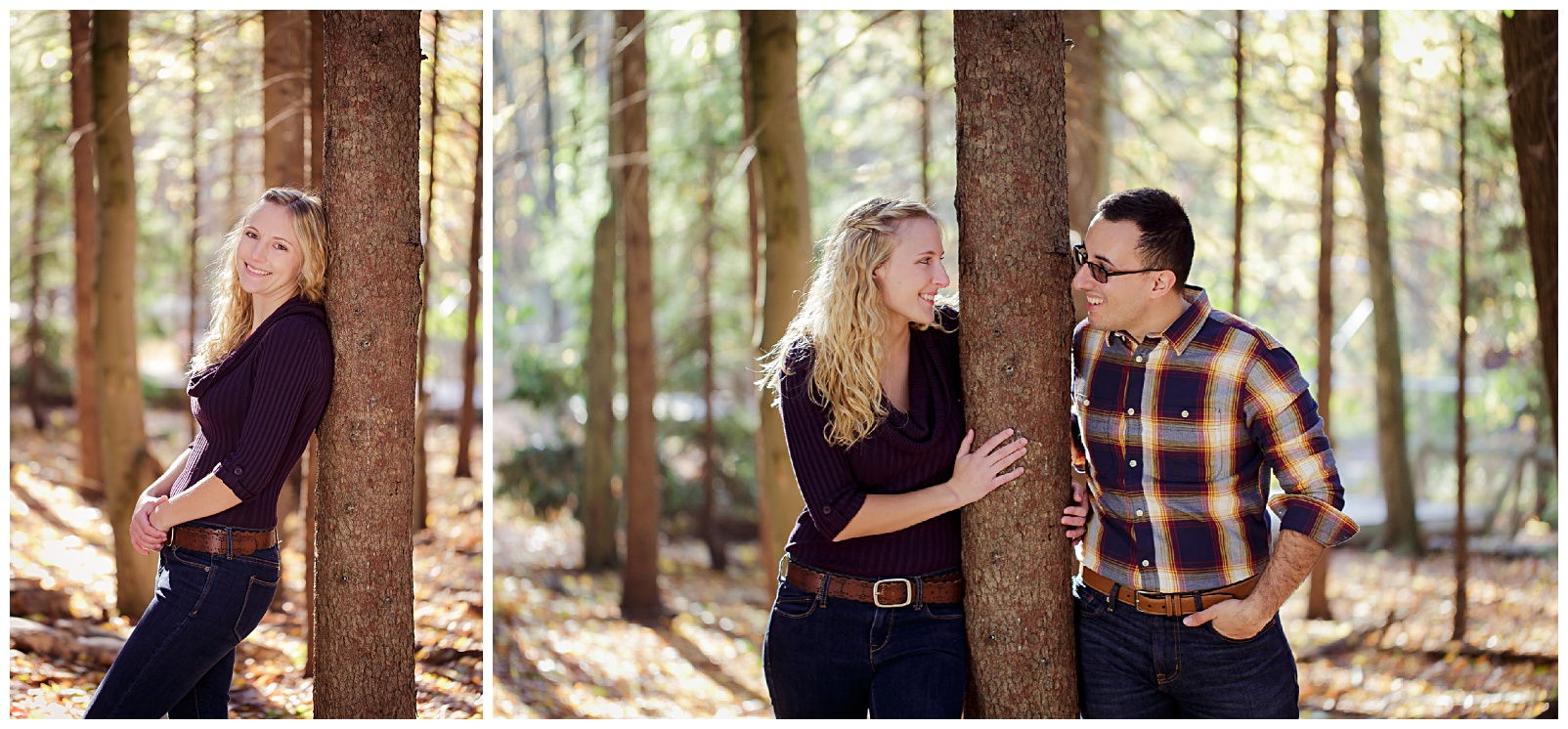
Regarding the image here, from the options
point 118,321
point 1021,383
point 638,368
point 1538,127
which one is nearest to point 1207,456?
point 1021,383

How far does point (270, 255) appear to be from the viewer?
342cm

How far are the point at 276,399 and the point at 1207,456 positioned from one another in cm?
266

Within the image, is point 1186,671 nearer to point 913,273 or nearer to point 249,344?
point 913,273

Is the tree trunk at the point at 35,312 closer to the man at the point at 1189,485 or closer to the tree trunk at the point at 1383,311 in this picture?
the man at the point at 1189,485

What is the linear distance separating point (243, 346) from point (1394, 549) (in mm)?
13132

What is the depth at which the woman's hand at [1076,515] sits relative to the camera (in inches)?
124

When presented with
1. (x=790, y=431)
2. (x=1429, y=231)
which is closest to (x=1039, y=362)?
(x=790, y=431)

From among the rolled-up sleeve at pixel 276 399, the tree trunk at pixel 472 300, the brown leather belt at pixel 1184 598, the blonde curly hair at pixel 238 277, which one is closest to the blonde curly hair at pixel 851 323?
the brown leather belt at pixel 1184 598

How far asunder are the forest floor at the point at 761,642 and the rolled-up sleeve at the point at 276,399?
4853mm

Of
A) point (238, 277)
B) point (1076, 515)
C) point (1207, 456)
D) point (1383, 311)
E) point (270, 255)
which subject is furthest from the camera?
point (1383, 311)

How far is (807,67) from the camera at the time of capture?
1198 centimetres

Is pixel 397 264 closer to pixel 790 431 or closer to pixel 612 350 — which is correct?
pixel 790 431

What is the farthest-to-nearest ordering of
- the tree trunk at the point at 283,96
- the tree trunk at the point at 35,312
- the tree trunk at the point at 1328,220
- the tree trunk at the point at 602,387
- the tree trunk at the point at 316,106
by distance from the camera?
the tree trunk at the point at 35,312, the tree trunk at the point at 602,387, the tree trunk at the point at 1328,220, the tree trunk at the point at 283,96, the tree trunk at the point at 316,106

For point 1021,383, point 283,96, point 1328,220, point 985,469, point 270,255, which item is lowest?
point 985,469
